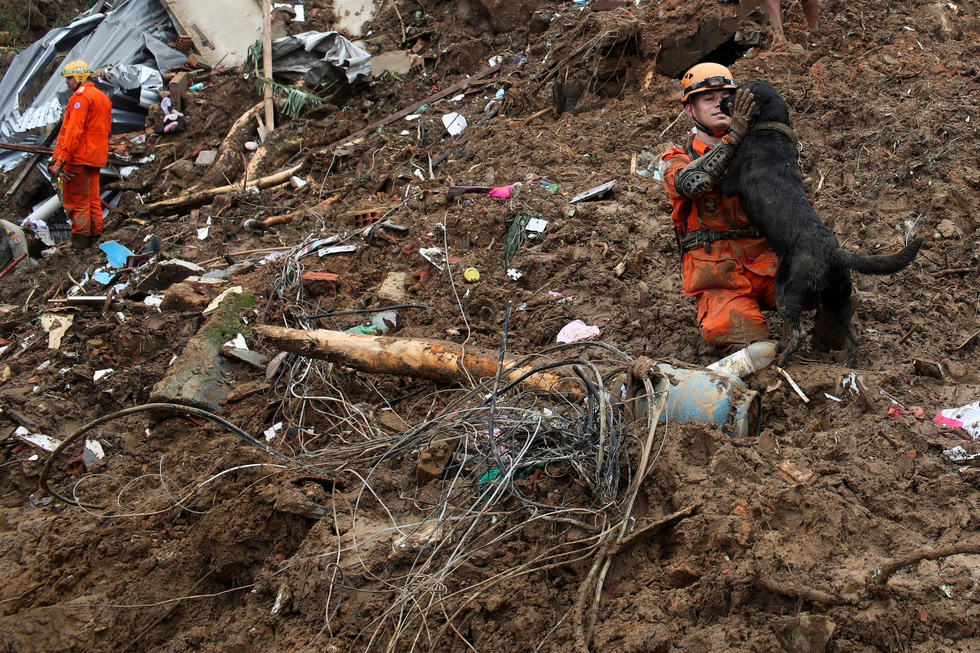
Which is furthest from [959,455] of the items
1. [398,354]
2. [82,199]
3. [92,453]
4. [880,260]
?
[82,199]

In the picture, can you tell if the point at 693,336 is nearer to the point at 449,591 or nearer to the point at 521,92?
the point at 449,591

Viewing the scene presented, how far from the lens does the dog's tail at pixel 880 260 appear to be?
2.79 metres

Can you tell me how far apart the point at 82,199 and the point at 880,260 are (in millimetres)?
8391

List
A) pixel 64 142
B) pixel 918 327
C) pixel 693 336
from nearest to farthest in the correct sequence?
pixel 918 327, pixel 693 336, pixel 64 142

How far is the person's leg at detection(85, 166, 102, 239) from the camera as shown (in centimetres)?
794

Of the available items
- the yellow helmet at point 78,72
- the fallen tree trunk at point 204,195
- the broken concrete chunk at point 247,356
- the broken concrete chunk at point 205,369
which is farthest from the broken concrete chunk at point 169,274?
the yellow helmet at point 78,72

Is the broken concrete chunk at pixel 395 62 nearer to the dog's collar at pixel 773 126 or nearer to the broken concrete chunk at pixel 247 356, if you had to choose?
the broken concrete chunk at pixel 247 356

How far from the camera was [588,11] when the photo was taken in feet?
27.1

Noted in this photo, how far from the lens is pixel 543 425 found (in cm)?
302

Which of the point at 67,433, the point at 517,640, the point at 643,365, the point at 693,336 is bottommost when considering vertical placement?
the point at 67,433

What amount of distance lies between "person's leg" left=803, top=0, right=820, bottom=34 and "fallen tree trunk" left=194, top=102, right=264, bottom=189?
7005mm

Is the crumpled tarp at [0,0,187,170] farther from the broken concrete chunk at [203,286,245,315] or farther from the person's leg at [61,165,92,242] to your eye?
the broken concrete chunk at [203,286,245,315]

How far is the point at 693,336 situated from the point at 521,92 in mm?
4852

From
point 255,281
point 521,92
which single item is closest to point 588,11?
point 521,92
